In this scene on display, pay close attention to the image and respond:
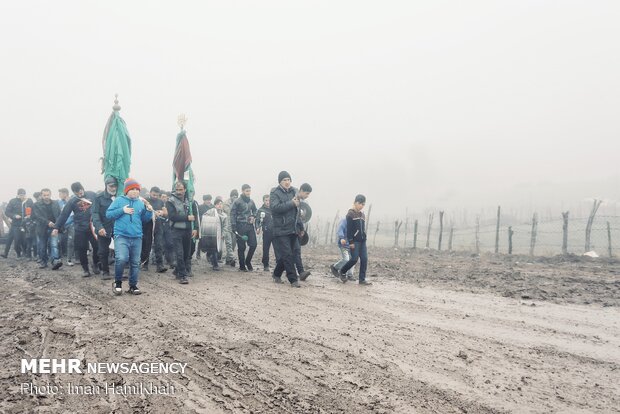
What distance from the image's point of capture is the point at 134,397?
293 centimetres

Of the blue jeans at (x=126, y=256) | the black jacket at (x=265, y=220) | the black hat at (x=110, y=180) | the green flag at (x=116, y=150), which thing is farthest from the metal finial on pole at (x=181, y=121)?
the blue jeans at (x=126, y=256)

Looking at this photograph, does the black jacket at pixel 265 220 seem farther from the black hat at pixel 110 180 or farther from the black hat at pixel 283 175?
the black hat at pixel 110 180

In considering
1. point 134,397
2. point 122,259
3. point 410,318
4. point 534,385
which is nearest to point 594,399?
point 534,385

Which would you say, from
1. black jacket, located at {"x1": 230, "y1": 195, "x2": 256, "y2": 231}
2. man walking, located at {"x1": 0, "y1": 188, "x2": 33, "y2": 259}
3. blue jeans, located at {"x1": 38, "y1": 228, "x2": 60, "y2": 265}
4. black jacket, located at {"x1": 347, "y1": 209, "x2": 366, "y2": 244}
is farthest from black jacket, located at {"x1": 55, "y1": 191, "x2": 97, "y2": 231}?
black jacket, located at {"x1": 347, "y1": 209, "x2": 366, "y2": 244}

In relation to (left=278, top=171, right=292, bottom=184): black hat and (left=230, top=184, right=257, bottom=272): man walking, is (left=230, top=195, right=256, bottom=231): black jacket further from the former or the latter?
(left=278, top=171, right=292, bottom=184): black hat

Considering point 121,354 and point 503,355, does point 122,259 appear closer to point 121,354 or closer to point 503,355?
point 121,354

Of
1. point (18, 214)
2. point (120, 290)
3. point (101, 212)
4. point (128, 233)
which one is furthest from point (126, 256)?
point (18, 214)

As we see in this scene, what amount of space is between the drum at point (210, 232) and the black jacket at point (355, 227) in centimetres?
317

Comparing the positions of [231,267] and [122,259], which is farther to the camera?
[231,267]

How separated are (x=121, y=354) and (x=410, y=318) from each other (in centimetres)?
359

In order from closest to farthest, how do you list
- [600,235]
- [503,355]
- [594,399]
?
[594,399] < [503,355] < [600,235]

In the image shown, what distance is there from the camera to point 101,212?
804 centimetres

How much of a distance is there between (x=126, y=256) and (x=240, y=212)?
3669 millimetres

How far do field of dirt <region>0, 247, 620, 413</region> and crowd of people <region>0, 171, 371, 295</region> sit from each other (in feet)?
2.35
